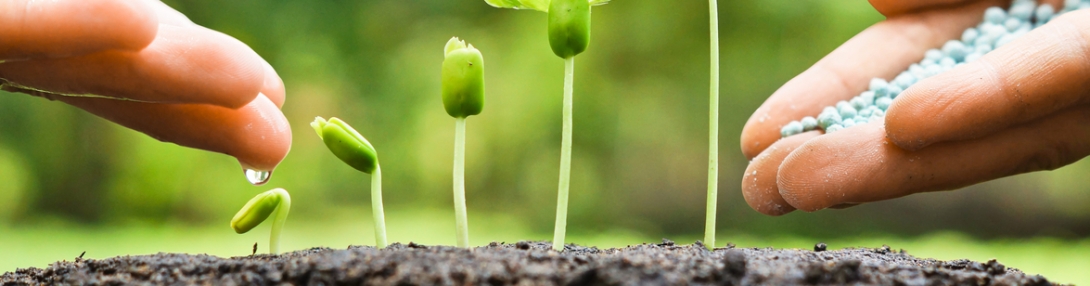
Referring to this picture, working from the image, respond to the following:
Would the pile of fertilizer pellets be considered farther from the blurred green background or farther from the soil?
the blurred green background

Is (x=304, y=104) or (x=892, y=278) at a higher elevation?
(x=304, y=104)

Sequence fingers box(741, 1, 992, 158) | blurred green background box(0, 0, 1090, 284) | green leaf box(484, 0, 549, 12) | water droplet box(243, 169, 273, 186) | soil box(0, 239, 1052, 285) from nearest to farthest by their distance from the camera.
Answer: soil box(0, 239, 1052, 285) → green leaf box(484, 0, 549, 12) → water droplet box(243, 169, 273, 186) → fingers box(741, 1, 992, 158) → blurred green background box(0, 0, 1090, 284)

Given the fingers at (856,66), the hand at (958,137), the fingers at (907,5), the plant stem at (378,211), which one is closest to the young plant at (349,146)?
the plant stem at (378,211)

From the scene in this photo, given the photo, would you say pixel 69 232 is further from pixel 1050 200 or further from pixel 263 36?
pixel 1050 200

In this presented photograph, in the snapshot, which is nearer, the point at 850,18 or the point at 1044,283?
the point at 1044,283

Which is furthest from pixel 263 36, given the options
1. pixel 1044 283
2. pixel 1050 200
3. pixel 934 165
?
pixel 1050 200

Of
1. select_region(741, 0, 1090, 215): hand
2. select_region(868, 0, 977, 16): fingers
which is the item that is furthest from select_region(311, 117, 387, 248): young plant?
select_region(868, 0, 977, 16): fingers
